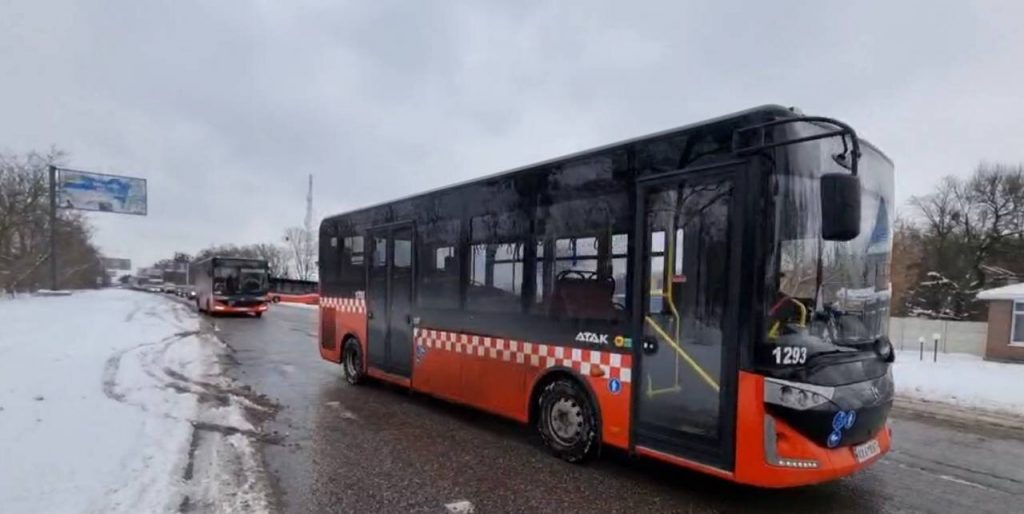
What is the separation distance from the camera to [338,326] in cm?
985

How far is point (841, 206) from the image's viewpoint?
→ 350 cm

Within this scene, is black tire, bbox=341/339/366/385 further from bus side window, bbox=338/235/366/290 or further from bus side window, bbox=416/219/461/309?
bus side window, bbox=416/219/461/309

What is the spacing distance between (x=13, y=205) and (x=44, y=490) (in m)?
45.8

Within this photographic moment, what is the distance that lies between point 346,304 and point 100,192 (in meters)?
37.9

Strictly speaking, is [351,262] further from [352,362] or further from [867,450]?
[867,450]

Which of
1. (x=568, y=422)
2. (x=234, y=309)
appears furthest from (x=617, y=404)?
(x=234, y=309)

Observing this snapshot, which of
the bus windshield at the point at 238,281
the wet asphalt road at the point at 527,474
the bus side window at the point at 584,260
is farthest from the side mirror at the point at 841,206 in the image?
the bus windshield at the point at 238,281

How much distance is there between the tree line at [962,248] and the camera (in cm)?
3359

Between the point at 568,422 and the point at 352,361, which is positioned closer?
the point at 568,422

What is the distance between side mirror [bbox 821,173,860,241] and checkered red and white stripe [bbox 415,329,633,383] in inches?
71.7

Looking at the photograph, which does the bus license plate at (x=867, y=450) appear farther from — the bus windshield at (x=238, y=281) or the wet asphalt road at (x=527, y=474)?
the bus windshield at (x=238, y=281)

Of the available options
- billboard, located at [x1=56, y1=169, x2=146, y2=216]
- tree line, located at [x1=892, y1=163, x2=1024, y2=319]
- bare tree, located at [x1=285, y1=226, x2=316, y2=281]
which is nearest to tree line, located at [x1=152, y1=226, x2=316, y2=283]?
bare tree, located at [x1=285, y1=226, x2=316, y2=281]

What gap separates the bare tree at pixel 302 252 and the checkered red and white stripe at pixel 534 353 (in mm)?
61557

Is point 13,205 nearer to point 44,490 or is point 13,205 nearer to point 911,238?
point 44,490
